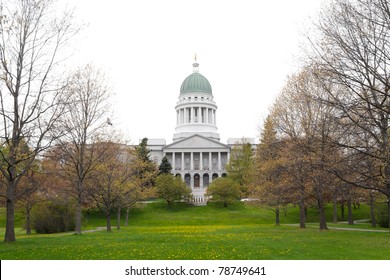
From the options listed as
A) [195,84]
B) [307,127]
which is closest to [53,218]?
[307,127]

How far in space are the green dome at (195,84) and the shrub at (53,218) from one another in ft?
253

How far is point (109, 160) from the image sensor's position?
28.0 meters

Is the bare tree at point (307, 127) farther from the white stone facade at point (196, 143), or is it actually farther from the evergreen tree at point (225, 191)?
the white stone facade at point (196, 143)

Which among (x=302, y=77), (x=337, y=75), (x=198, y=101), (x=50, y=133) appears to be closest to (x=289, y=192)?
(x=302, y=77)

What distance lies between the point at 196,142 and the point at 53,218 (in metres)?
62.6

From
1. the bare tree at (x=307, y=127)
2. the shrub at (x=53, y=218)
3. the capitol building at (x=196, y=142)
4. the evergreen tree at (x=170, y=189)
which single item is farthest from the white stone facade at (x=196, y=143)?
the bare tree at (x=307, y=127)

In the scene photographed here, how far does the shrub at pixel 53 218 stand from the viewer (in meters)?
30.4

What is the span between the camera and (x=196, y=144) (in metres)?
91.8

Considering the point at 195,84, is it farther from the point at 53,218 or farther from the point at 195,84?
the point at 53,218

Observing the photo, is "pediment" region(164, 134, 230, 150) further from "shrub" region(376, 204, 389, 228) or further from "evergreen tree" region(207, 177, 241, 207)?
"shrub" region(376, 204, 389, 228)

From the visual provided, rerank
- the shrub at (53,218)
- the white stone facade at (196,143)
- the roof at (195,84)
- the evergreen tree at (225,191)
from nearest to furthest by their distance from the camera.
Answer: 1. the shrub at (53,218)
2. the evergreen tree at (225,191)
3. the white stone facade at (196,143)
4. the roof at (195,84)

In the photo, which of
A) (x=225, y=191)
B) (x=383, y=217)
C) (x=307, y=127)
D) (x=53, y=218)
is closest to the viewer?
(x=307, y=127)

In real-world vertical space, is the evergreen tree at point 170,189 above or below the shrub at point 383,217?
above

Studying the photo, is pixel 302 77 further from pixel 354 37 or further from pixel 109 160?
pixel 109 160
